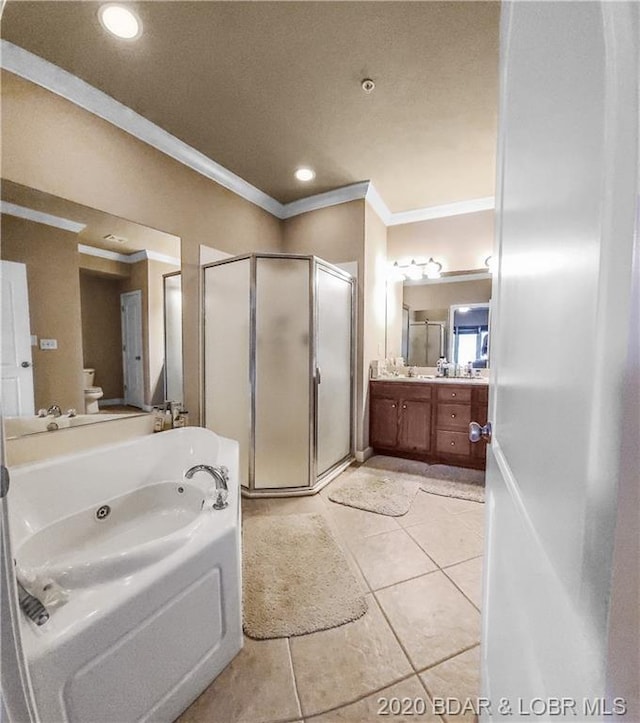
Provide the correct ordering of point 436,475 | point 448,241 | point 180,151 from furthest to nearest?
point 448,241, point 436,475, point 180,151

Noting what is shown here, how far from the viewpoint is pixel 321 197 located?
315cm

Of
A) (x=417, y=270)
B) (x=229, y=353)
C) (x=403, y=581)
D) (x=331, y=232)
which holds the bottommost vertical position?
(x=403, y=581)

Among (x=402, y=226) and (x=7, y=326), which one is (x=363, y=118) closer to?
(x=402, y=226)

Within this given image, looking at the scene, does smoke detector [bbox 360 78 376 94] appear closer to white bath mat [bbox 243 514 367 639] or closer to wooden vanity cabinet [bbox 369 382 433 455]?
wooden vanity cabinet [bbox 369 382 433 455]

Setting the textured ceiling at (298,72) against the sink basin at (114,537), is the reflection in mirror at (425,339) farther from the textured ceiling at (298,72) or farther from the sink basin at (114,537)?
the sink basin at (114,537)

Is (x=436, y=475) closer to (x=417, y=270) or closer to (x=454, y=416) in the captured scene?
(x=454, y=416)

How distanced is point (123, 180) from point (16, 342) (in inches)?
46.9

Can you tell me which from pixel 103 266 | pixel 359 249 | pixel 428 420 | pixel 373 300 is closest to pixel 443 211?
pixel 359 249

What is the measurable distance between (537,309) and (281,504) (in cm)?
234

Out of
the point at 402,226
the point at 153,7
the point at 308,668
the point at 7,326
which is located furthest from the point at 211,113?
the point at 308,668

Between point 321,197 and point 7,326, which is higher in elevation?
point 321,197

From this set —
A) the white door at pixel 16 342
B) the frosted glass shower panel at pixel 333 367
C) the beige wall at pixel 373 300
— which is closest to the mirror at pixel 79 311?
the white door at pixel 16 342

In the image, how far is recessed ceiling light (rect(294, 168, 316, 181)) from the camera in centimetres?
268

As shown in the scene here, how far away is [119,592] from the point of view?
881 millimetres
